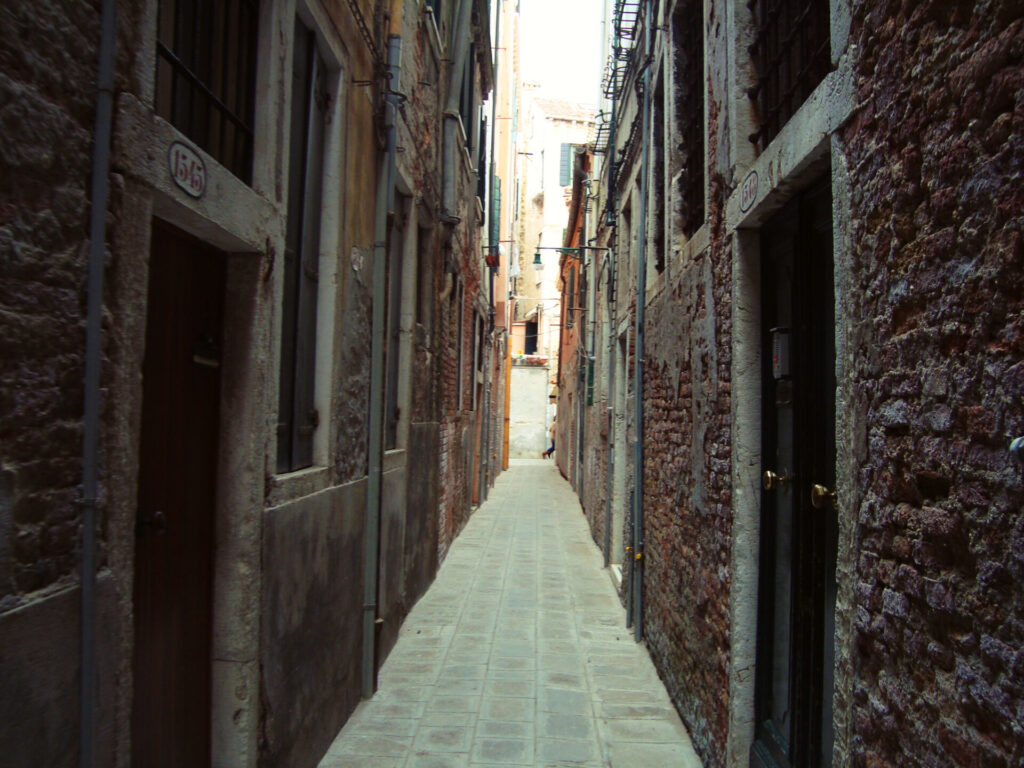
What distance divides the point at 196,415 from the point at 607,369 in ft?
23.6

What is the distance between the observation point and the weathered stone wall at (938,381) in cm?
137

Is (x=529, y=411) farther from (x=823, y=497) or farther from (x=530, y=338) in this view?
(x=823, y=497)

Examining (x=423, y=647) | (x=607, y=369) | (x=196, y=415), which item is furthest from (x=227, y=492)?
(x=607, y=369)

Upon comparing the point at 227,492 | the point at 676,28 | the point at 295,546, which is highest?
the point at 676,28

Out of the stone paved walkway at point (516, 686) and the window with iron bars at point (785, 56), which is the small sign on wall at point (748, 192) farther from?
the stone paved walkway at point (516, 686)

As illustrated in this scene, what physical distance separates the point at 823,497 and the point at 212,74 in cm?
255

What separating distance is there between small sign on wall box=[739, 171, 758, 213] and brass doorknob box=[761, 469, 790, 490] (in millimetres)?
1112

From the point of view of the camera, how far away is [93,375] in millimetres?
1762

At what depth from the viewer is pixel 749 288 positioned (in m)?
3.35

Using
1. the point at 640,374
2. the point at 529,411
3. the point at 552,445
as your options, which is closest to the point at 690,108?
the point at 640,374

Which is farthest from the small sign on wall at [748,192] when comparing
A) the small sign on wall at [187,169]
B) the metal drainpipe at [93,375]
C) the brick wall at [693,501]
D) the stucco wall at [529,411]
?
the stucco wall at [529,411]

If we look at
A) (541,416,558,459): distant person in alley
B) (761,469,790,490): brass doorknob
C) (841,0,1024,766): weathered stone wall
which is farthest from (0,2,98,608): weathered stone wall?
(541,416,558,459): distant person in alley

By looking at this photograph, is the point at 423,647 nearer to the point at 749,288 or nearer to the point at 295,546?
the point at 295,546

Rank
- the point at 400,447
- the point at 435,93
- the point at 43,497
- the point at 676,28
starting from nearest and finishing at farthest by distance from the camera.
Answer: the point at 43,497, the point at 676,28, the point at 400,447, the point at 435,93
